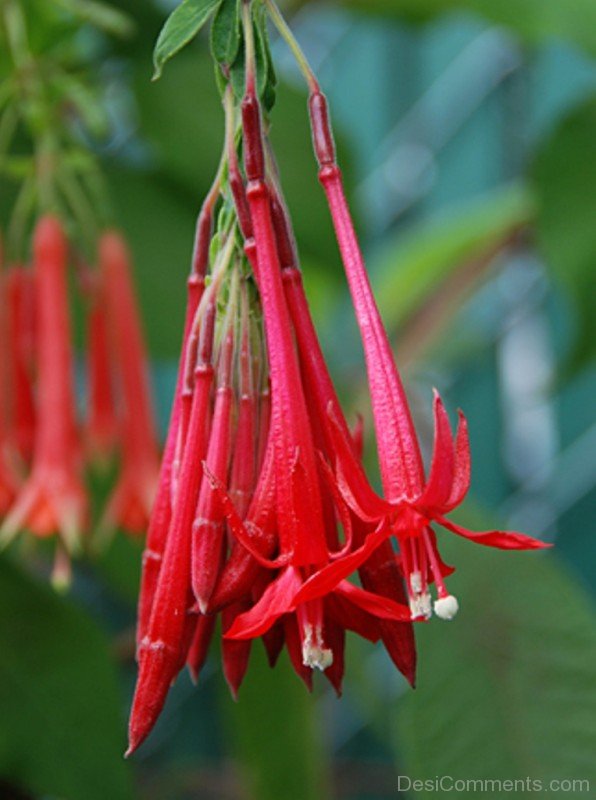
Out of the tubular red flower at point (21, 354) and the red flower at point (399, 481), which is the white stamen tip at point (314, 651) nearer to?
the red flower at point (399, 481)

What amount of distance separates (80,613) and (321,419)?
30cm

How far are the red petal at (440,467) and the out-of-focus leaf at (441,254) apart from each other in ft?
1.86

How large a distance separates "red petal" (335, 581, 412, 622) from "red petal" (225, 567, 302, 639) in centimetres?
1

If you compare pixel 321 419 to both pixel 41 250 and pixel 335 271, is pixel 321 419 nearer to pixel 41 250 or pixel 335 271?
pixel 41 250

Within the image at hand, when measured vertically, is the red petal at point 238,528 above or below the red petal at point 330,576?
below

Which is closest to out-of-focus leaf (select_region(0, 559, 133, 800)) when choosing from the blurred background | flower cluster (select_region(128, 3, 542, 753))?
the blurred background

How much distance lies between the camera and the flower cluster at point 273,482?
25 centimetres

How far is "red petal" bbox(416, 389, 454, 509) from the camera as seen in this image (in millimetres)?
246

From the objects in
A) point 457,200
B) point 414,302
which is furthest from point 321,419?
point 457,200

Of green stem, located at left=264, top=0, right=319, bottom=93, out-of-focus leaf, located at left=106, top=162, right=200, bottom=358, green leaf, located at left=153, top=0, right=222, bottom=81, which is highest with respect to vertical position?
green stem, located at left=264, top=0, right=319, bottom=93

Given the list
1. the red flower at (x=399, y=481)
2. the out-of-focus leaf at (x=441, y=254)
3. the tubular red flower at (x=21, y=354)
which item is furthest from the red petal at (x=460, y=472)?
the out-of-focus leaf at (x=441, y=254)

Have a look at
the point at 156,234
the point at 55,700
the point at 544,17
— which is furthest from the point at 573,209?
the point at 55,700

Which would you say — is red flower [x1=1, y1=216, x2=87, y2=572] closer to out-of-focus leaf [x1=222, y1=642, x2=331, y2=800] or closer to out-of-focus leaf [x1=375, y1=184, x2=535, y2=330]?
out-of-focus leaf [x1=222, y1=642, x2=331, y2=800]

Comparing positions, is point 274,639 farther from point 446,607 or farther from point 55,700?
point 55,700
